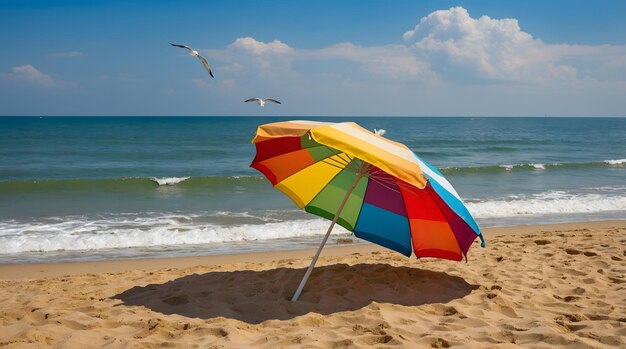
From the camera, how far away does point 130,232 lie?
11.6 meters

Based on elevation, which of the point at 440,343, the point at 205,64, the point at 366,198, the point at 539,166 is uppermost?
the point at 205,64

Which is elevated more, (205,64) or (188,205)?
(205,64)

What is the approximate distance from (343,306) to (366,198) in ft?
4.04

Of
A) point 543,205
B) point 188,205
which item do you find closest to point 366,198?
point 188,205

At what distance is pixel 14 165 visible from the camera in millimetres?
28438

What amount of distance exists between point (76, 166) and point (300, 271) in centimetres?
2506

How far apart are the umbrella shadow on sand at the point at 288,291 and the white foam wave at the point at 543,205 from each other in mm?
8535

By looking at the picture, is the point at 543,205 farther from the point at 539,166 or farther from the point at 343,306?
the point at 539,166

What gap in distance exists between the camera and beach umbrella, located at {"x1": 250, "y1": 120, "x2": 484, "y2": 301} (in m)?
5.68

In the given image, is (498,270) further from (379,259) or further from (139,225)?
(139,225)

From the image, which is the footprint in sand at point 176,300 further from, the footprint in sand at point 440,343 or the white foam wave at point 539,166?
the white foam wave at point 539,166

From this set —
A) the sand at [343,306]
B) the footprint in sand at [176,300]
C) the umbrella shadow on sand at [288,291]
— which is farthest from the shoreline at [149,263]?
the footprint in sand at [176,300]

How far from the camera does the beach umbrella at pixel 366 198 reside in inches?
224

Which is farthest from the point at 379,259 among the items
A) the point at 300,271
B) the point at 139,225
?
the point at 139,225
